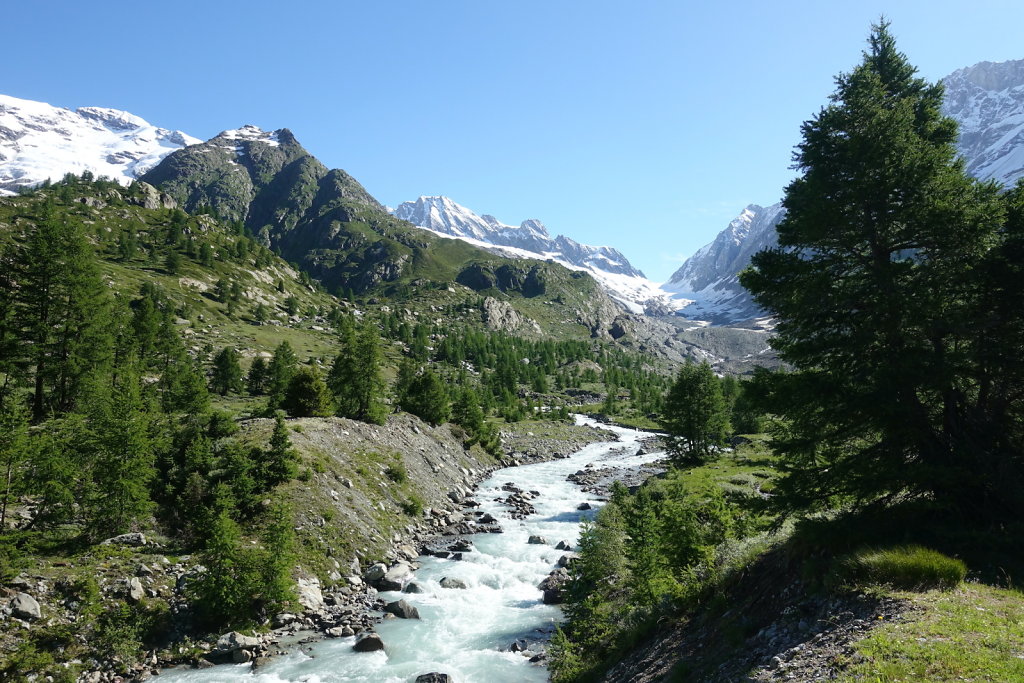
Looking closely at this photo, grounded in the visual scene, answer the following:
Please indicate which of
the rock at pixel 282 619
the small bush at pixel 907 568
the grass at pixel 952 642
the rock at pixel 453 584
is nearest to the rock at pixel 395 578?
the rock at pixel 453 584

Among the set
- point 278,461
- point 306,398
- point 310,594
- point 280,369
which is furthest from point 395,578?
point 280,369

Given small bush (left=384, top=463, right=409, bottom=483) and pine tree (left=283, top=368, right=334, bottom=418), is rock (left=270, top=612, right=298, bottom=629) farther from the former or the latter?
pine tree (left=283, top=368, right=334, bottom=418)

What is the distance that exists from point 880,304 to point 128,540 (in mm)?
33434

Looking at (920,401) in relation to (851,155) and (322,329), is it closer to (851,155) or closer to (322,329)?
(851,155)

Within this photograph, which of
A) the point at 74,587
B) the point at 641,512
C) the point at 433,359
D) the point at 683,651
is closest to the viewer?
the point at 683,651

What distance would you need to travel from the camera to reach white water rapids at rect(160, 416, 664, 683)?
20192 mm

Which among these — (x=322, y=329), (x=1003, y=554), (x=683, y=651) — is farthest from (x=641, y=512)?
(x=322, y=329)

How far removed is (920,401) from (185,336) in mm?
126841

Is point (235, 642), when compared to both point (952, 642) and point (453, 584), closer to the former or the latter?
point (453, 584)

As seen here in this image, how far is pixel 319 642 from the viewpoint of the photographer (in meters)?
22.7

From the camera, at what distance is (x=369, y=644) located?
22.2m

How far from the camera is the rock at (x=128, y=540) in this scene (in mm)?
23755

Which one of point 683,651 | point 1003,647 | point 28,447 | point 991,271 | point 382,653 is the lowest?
point 382,653

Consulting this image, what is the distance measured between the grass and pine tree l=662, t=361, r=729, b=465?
186ft
